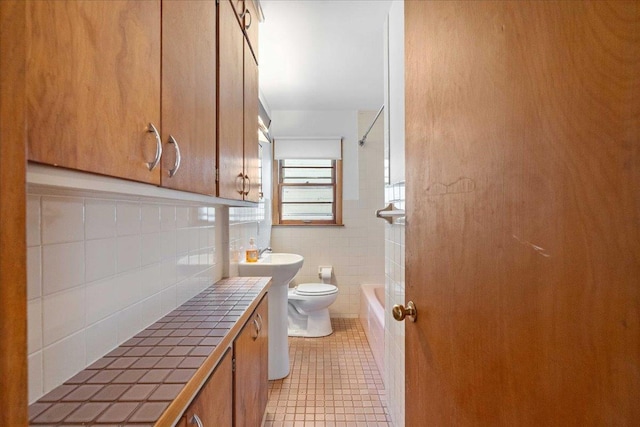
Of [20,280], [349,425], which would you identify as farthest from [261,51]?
[349,425]

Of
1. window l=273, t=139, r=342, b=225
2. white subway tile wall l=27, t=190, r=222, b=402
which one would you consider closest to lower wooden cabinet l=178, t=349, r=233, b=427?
white subway tile wall l=27, t=190, r=222, b=402

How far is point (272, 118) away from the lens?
12.1 feet

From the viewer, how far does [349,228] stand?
12.2 ft

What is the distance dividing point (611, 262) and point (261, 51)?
8.15 ft

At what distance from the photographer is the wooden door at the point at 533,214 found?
0.35 m

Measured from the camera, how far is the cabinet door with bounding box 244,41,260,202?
66.5 inches

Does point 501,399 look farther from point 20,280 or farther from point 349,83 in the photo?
point 349,83

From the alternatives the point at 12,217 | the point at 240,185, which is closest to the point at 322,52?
the point at 240,185

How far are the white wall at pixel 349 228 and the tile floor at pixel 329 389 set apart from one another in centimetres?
79

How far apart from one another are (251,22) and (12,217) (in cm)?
178

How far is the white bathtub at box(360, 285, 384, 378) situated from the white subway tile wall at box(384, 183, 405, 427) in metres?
0.43

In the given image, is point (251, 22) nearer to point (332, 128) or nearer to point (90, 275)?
point (90, 275)

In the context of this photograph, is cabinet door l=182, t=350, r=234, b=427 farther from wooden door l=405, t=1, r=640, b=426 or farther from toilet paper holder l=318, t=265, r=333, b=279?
toilet paper holder l=318, t=265, r=333, b=279

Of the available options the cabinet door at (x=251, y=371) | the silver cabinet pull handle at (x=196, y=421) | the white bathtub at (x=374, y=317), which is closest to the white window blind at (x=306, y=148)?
the white bathtub at (x=374, y=317)
